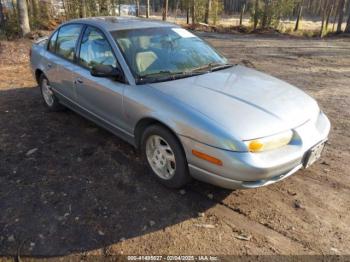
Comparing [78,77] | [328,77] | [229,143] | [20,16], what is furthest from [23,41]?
[229,143]

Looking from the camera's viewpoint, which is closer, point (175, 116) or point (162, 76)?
point (175, 116)

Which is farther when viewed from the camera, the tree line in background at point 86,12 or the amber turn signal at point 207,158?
the tree line in background at point 86,12

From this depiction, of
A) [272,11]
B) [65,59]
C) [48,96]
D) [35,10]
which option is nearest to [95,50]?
[65,59]

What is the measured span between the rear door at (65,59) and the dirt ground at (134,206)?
2.09ft

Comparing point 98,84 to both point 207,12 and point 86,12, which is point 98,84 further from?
point 207,12

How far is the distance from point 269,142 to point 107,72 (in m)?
1.85

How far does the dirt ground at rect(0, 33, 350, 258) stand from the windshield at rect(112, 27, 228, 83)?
1105 mm

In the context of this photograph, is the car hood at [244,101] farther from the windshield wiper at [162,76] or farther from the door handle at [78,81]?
the door handle at [78,81]

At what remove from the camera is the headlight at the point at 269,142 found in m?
2.60

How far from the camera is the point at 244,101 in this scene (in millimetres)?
3020

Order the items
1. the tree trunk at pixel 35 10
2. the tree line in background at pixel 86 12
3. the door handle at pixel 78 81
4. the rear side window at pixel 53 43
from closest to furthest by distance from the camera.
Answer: the door handle at pixel 78 81 < the rear side window at pixel 53 43 < the tree line in background at pixel 86 12 < the tree trunk at pixel 35 10

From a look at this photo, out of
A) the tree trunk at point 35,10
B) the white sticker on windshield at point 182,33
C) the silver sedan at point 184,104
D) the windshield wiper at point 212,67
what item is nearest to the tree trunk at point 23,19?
the tree trunk at point 35,10

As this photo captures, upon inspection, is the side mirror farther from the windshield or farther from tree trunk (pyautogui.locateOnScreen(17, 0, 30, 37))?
tree trunk (pyautogui.locateOnScreen(17, 0, 30, 37))

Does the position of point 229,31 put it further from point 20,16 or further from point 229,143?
point 229,143
